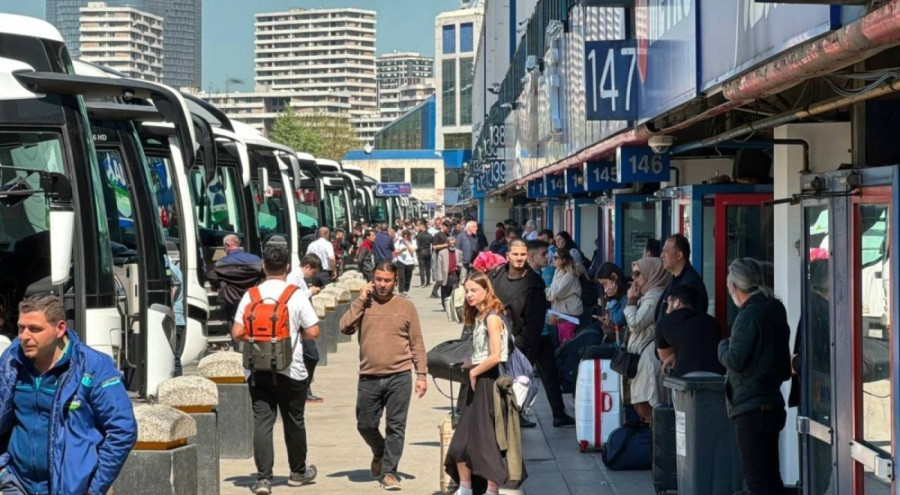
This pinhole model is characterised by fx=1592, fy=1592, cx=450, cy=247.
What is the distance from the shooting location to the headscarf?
12.1 metres

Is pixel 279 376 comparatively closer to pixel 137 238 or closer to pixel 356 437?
pixel 137 238

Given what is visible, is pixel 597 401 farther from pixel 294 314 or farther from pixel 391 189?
pixel 391 189

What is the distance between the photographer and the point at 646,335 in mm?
11789

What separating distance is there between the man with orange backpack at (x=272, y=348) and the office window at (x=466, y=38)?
175 meters

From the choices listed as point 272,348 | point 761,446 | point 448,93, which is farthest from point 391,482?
point 448,93

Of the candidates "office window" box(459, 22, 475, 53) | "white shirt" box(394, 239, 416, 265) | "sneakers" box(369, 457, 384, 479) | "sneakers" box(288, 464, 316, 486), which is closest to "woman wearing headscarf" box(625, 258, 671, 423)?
"sneakers" box(369, 457, 384, 479)

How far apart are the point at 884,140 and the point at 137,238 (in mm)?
6856

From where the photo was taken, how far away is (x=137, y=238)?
12961 millimetres

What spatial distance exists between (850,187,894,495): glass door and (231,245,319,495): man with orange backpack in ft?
14.8

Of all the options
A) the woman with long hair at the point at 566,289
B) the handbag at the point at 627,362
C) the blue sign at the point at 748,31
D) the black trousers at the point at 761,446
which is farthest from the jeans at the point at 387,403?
the woman with long hair at the point at 566,289

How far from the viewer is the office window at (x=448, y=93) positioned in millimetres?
177250

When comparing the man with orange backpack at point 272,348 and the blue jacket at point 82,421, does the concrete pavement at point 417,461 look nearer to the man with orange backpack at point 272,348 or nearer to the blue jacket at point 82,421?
the man with orange backpack at point 272,348

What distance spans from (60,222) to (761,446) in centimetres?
421

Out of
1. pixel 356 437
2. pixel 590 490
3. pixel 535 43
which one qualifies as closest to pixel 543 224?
pixel 535 43
